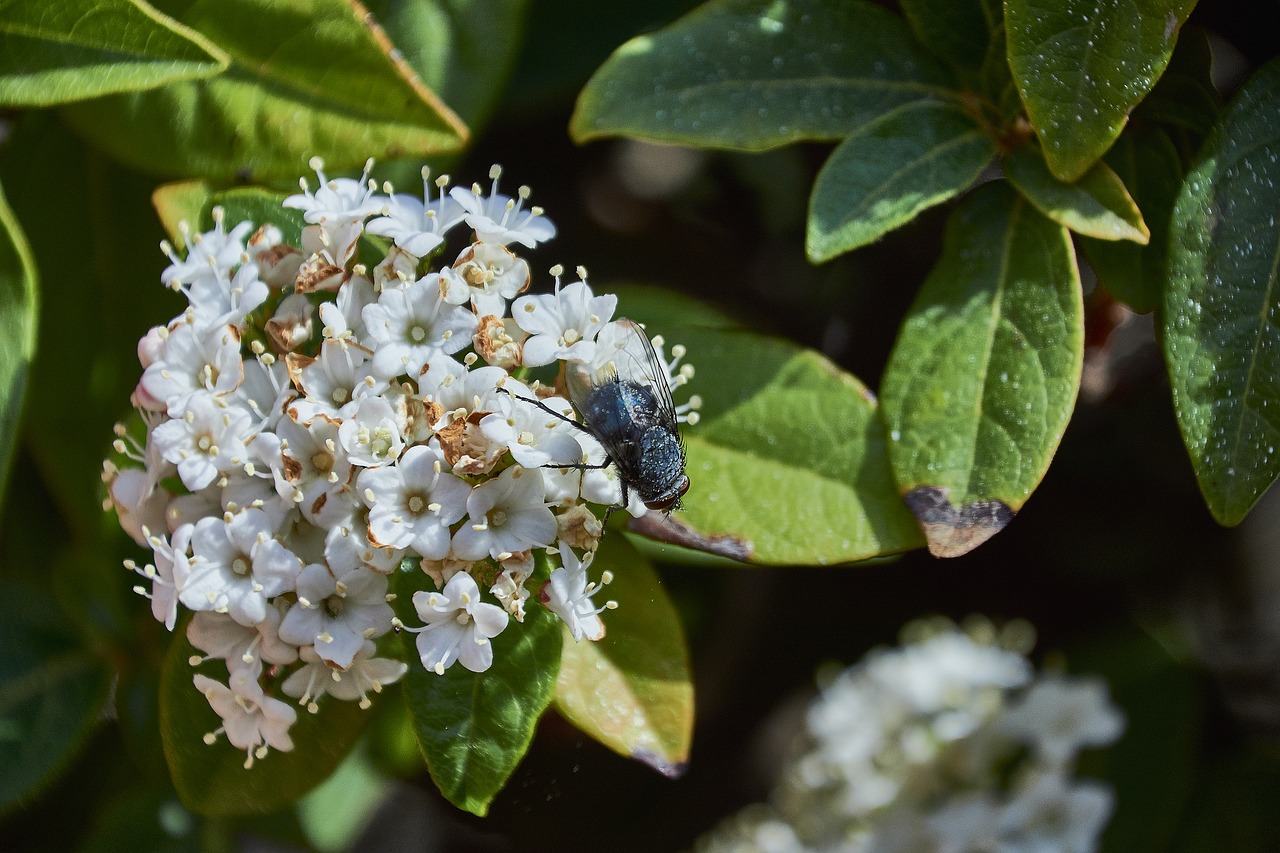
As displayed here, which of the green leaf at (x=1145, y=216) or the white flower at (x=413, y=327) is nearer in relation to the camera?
the white flower at (x=413, y=327)

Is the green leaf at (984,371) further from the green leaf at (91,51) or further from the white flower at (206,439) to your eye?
the green leaf at (91,51)

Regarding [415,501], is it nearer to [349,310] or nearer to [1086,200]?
[349,310]

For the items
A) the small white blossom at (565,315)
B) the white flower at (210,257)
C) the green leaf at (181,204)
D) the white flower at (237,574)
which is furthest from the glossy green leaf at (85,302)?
the small white blossom at (565,315)

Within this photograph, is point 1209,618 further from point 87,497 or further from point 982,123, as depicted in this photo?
point 87,497

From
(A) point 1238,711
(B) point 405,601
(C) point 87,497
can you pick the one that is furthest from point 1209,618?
(C) point 87,497

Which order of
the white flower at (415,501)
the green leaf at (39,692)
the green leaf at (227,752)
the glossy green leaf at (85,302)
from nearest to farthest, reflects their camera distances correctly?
the white flower at (415,501)
the green leaf at (227,752)
the green leaf at (39,692)
the glossy green leaf at (85,302)

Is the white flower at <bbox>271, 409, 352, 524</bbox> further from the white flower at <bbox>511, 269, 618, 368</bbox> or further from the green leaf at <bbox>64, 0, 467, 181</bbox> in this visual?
the green leaf at <bbox>64, 0, 467, 181</bbox>

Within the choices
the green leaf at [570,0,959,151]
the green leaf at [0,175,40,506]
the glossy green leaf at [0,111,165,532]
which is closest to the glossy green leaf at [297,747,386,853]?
the glossy green leaf at [0,111,165,532]
